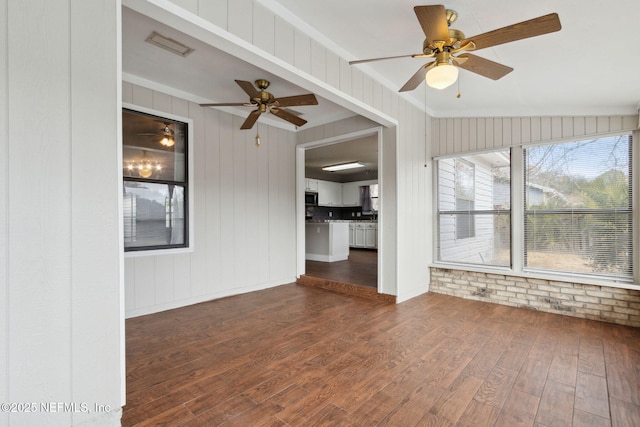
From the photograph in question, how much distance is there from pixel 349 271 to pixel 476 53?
389 cm

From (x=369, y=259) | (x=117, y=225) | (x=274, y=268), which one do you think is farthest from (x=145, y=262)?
(x=369, y=259)

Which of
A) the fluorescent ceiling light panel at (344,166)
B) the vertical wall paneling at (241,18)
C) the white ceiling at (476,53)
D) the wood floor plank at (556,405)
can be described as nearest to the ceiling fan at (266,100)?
the white ceiling at (476,53)

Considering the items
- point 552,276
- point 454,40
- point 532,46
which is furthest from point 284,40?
point 552,276

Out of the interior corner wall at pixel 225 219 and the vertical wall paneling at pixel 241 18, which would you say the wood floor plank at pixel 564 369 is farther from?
the interior corner wall at pixel 225 219

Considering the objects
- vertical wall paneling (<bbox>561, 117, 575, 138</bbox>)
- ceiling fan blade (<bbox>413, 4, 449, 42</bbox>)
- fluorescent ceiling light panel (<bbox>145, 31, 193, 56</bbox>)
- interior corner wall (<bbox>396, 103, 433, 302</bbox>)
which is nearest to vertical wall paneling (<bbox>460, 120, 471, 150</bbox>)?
interior corner wall (<bbox>396, 103, 433, 302</bbox>)

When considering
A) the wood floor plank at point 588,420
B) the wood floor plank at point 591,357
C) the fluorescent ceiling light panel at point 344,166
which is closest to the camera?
the wood floor plank at point 588,420

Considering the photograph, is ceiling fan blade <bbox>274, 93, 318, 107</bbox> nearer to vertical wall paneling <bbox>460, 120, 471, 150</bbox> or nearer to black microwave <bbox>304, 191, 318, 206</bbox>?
vertical wall paneling <bbox>460, 120, 471, 150</bbox>

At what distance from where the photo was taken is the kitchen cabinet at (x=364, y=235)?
892 cm

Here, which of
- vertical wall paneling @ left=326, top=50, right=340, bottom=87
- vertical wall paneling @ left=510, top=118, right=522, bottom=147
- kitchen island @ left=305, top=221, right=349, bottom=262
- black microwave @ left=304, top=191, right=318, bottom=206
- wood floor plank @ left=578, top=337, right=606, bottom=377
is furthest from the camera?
black microwave @ left=304, top=191, right=318, bottom=206

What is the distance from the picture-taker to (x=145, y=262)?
3.49 m

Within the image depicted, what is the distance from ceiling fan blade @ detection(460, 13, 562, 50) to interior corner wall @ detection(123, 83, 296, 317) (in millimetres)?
3201

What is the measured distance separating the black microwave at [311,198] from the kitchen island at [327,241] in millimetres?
1903

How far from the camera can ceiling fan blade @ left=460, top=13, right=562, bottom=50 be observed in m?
1.69

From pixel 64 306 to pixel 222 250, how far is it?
111 inches
